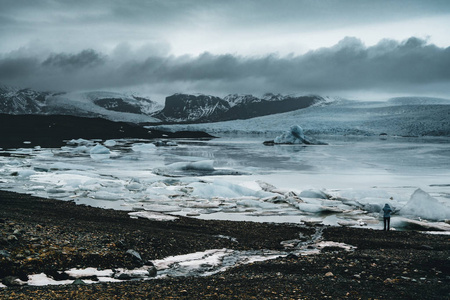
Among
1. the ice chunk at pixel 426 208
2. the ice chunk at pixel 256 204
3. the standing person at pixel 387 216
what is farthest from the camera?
the ice chunk at pixel 256 204

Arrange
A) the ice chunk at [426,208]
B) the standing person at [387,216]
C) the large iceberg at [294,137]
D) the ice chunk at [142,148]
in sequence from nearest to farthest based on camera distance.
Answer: the standing person at [387,216] → the ice chunk at [426,208] → the ice chunk at [142,148] → the large iceberg at [294,137]

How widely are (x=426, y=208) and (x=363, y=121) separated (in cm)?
6633

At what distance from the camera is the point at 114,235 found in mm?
8359

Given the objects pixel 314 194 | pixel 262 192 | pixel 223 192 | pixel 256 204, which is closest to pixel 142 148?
pixel 223 192

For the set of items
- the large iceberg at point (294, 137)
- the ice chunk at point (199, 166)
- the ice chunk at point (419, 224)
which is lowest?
the ice chunk at point (419, 224)

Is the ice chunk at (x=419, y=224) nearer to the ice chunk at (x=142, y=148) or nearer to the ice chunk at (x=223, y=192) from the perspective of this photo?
the ice chunk at (x=223, y=192)

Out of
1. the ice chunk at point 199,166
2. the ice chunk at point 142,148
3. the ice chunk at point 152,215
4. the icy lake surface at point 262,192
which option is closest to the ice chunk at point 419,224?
the icy lake surface at point 262,192

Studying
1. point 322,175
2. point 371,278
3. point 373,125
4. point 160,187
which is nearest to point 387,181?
point 322,175

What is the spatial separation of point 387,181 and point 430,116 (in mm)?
59044

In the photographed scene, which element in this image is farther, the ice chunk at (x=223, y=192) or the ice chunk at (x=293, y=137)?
the ice chunk at (x=293, y=137)

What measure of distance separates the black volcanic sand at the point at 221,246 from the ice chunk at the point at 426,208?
240 cm

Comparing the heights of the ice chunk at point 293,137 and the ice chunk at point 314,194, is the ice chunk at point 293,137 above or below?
above

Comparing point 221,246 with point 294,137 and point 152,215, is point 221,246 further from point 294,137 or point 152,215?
point 294,137

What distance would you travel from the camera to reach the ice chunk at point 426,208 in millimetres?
12377
